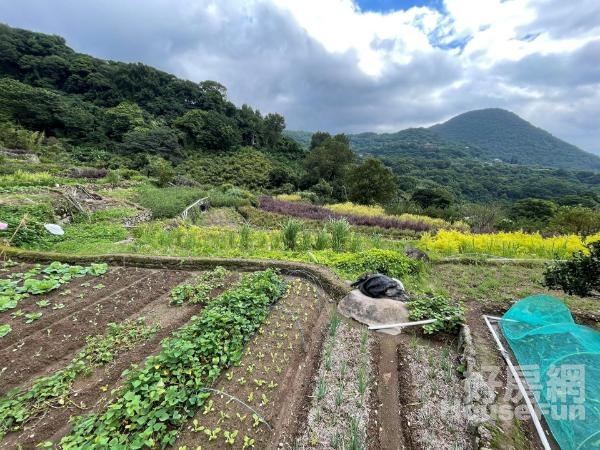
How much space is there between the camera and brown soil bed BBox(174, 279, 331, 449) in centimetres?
209

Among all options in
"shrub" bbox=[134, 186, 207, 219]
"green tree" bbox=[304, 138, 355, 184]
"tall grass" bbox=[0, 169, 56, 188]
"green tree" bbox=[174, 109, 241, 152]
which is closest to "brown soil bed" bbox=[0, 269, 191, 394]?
"shrub" bbox=[134, 186, 207, 219]

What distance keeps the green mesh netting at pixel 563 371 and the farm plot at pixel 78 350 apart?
10.9 feet

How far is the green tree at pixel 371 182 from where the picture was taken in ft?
72.4

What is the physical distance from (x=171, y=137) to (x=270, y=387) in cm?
3512

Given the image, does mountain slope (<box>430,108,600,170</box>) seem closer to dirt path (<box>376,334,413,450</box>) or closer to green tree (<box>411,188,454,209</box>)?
green tree (<box>411,188,454,209</box>)

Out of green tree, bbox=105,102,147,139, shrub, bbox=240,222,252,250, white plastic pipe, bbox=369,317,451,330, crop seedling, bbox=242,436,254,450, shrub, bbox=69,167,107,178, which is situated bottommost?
crop seedling, bbox=242,436,254,450

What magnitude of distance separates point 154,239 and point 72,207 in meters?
3.64

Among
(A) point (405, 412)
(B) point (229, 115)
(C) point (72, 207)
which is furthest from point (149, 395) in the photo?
(B) point (229, 115)

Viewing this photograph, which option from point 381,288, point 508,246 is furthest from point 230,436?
point 508,246

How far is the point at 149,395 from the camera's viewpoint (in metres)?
2.20

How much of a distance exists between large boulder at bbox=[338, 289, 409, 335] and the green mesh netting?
116cm

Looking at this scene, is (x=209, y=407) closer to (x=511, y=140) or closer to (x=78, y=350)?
(x=78, y=350)

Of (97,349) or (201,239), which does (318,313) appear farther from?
(201,239)

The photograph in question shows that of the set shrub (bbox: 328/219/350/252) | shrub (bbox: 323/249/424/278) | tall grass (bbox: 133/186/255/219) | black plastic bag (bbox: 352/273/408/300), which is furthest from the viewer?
tall grass (bbox: 133/186/255/219)
